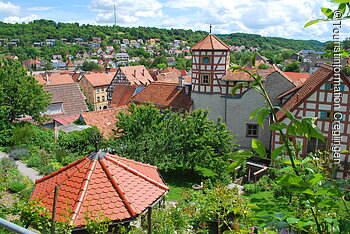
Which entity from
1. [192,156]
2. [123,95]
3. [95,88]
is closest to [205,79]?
[192,156]

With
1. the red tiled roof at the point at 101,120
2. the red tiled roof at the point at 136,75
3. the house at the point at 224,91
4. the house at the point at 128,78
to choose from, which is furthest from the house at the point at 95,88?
the house at the point at 224,91

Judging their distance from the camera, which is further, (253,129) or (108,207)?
(253,129)

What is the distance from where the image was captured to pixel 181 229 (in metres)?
6.73

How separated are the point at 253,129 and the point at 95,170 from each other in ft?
61.1

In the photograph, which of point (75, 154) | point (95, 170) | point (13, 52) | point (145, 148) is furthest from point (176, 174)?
point (13, 52)

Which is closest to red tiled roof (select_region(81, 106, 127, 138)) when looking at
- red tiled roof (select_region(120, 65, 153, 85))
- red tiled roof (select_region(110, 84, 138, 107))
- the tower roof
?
the tower roof

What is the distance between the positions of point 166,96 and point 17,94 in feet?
39.8

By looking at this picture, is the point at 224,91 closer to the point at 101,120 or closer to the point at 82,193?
the point at 101,120

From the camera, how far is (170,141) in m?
18.1

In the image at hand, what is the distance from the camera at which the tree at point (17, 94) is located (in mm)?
21781

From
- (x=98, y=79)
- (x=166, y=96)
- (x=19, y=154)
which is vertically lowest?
(x=19, y=154)

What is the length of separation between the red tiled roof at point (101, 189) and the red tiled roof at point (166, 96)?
17.6 metres

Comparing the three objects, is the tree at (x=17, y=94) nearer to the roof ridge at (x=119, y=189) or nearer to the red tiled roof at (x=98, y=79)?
the roof ridge at (x=119, y=189)

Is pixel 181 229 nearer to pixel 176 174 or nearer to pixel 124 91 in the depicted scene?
pixel 176 174
